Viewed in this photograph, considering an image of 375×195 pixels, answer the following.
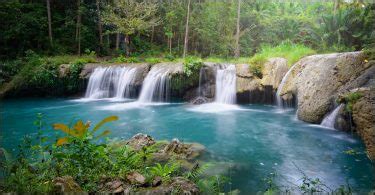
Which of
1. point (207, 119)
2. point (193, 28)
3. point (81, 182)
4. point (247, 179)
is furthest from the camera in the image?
point (193, 28)

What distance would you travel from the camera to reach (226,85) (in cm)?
1717

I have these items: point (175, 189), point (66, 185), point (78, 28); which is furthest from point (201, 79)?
point (66, 185)

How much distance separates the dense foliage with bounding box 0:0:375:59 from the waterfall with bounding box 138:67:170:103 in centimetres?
718

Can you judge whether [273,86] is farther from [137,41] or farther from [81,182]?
[137,41]

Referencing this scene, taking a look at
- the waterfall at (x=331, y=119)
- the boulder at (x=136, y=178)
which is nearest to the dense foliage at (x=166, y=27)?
the waterfall at (x=331, y=119)

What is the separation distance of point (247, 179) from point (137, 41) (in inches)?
1026

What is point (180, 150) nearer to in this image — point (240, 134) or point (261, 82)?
point (240, 134)

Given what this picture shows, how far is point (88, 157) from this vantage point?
183 inches

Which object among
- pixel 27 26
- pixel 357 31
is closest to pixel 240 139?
pixel 357 31

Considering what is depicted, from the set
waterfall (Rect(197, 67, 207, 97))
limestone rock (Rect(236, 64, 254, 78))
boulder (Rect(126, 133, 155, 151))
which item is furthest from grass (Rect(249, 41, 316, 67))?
boulder (Rect(126, 133, 155, 151))

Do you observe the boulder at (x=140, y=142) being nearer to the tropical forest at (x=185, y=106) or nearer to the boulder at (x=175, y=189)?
the tropical forest at (x=185, y=106)

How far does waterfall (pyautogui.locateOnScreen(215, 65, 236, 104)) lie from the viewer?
16844 mm

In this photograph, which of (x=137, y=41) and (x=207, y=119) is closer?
(x=207, y=119)

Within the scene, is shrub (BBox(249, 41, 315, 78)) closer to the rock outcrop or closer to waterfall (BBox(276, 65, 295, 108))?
the rock outcrop
